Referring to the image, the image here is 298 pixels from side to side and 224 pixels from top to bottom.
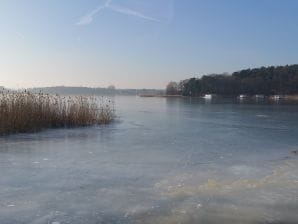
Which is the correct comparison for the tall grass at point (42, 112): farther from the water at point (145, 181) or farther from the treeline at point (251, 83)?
the treeline at point (251, 83)

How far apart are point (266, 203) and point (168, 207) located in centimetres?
→ 145

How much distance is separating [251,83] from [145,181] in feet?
365

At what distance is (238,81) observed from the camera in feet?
393

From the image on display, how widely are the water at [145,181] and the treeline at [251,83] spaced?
337ft

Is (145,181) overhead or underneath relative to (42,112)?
underneath

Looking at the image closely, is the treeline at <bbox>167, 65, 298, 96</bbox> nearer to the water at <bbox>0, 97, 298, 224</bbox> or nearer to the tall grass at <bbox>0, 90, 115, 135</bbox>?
the tall grass at <bbox>0, 90, 115, 135</bbox>

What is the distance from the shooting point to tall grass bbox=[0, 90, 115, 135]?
14.9m

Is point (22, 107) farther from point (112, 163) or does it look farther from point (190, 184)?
point (190, 184)

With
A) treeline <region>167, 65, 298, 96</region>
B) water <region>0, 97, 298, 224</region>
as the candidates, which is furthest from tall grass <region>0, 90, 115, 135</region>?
treeline <region>167, 65, 298, 96</region>

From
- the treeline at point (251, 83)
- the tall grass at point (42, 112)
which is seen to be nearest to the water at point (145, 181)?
the tall grass at point (42, 112)

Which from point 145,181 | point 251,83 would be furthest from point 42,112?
point 251,83

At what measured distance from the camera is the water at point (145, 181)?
5.75 meters

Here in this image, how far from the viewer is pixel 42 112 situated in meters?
16.9

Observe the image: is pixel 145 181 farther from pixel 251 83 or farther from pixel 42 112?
pixel 251 83
